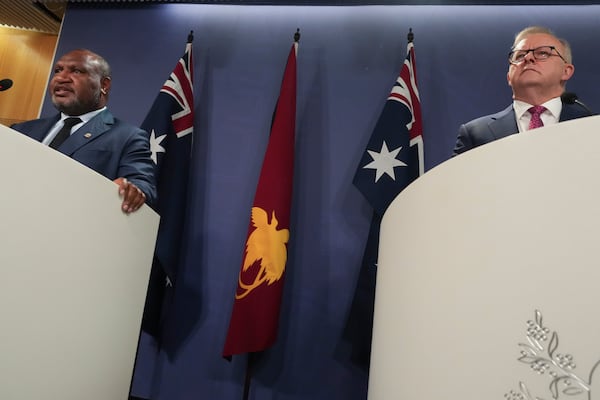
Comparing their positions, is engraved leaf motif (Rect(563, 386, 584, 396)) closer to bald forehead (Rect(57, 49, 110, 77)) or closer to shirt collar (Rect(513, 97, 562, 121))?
shirt collar (Rect(513, 97, 562, 121))

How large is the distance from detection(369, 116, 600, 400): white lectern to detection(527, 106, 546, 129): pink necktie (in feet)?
2.90

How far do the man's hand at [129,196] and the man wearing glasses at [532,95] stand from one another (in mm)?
1064

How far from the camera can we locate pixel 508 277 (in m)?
0.78

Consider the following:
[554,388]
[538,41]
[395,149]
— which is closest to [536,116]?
[538,41]

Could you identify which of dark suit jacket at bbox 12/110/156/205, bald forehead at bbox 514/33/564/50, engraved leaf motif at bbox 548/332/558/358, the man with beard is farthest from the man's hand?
bald forehead at bbox 514/33/564/50

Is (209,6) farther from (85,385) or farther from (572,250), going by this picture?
(572,250)

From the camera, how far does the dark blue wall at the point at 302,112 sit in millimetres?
2463

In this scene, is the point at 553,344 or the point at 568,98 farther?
the point at 568,98

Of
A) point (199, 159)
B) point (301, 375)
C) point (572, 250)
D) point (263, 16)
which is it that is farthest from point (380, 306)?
point (263, 16)

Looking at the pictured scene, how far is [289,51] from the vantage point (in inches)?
116

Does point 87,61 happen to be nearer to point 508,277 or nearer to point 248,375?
point 248,375

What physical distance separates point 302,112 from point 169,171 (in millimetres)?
768

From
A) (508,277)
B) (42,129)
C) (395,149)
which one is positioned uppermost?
(395,149)

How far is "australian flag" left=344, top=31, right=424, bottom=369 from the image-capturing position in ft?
7.57
